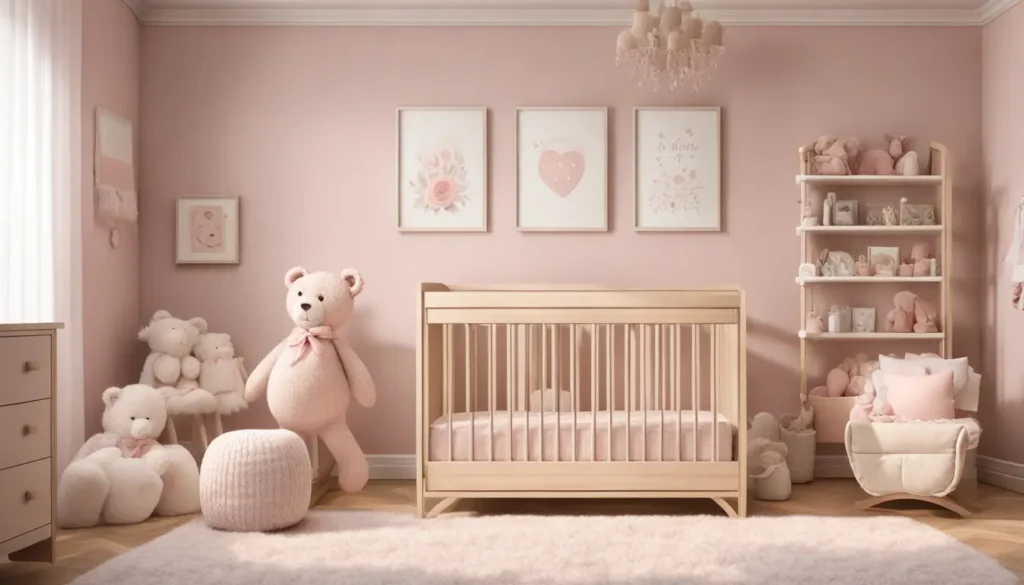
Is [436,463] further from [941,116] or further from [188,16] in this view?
[941,116]

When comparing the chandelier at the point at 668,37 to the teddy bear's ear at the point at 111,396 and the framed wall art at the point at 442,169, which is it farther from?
the teddy bear's ear at the point at 111,396

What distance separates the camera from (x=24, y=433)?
2.56 meters

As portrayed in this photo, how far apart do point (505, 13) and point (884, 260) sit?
2.18m

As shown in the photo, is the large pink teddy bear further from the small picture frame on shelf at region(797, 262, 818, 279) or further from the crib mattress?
the small picture frame on shelf at region(797, 262, 818, 279)

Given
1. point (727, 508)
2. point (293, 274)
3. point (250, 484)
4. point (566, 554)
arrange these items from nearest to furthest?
point (566, 554) → point (250, 484) → point (727, 508) → point (293, 274)

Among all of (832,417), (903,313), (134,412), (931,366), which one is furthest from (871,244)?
(134,412)

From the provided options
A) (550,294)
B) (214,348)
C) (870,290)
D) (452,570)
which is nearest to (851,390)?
(870,290)

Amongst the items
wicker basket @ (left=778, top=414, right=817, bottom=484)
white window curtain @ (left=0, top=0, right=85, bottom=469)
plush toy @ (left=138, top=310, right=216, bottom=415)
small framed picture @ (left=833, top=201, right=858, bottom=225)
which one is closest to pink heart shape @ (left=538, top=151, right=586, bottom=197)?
small framed picture @ (left=833, top=201, right=858, bottom=225)

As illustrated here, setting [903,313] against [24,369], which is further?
[903,313]

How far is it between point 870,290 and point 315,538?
286 centimetres

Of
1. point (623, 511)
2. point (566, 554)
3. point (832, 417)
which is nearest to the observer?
point (566, 554)

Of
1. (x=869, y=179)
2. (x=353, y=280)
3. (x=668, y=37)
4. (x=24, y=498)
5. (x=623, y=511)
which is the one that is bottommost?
(x=623, y=511)

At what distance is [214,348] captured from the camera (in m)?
4.03

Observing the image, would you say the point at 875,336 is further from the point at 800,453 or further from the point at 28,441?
the point at 28,441
